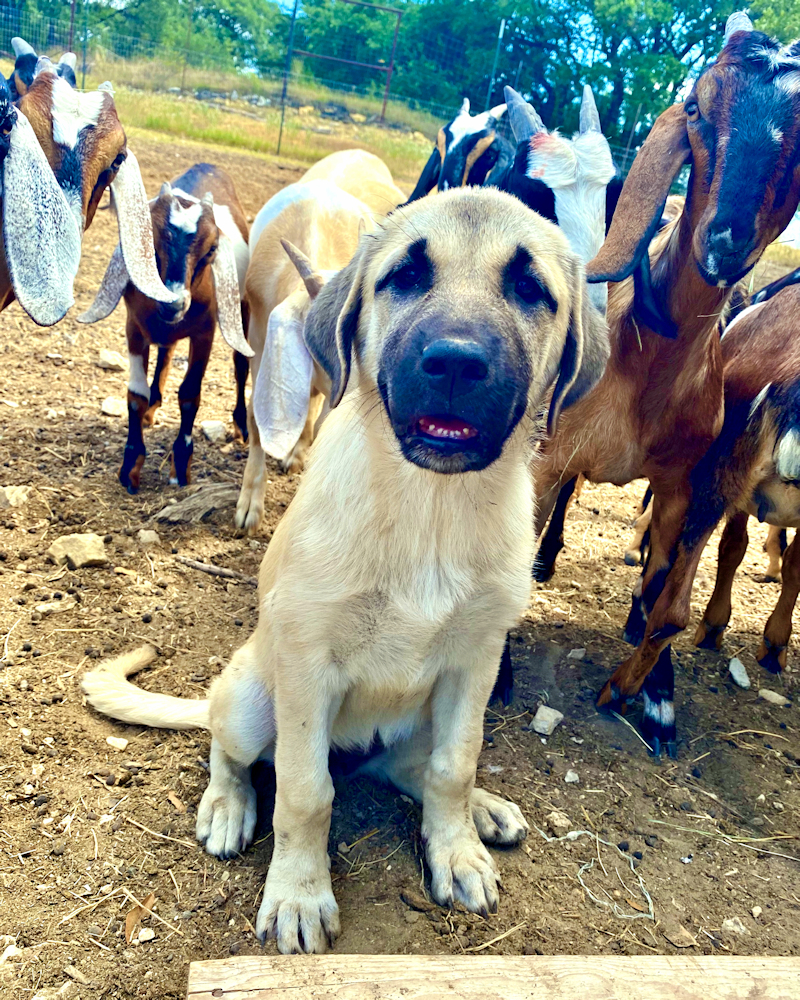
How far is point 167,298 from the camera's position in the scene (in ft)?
12.3

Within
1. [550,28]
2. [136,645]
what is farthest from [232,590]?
[550,28]

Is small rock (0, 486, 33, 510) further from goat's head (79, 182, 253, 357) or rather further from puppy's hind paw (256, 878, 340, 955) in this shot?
puppy's hind paw (256, 878, 340, 955)

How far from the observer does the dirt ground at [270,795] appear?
235 cm

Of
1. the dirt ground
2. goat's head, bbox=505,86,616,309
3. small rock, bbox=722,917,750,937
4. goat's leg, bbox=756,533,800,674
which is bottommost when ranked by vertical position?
the dirt ground

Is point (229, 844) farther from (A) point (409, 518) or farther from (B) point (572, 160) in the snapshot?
(B) point (572, 160)

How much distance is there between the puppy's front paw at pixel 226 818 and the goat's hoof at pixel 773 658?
2.74 m

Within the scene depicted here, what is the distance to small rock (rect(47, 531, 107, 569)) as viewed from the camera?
3.90 metres

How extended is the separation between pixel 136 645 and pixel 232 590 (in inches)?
25.4

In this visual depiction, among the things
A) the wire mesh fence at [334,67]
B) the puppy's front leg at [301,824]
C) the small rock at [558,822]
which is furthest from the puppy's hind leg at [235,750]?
the wire mesh fence at [334,67]

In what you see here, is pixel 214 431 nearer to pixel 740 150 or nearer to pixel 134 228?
pixel 134 228

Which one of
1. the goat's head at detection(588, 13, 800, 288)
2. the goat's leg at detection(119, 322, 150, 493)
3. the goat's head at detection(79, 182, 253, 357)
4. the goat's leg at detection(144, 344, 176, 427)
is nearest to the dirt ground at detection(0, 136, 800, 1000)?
the goat's leg at detection(119, 322, 150, 493)

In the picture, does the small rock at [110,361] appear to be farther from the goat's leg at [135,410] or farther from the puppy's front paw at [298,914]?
the puppy's front paw at [298,914]

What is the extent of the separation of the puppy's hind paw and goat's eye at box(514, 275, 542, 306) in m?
1.79

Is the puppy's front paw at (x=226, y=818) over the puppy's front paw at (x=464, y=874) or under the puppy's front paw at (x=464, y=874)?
under
